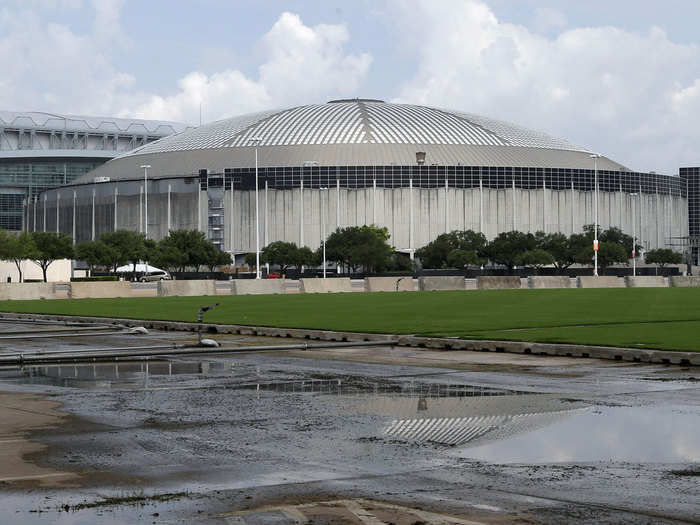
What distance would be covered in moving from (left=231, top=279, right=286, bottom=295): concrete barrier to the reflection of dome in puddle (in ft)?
184

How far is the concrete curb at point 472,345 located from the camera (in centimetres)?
2200

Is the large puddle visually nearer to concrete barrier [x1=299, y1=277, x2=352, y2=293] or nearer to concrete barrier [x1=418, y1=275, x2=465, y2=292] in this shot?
concrete barrier [x1=299, y1=277, x2=352, y2=293]

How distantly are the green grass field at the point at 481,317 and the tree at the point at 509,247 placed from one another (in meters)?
84.5

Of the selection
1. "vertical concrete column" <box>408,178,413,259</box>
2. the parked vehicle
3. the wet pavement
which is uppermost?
"vertical concrete column" <box>408,178,413,259</box>

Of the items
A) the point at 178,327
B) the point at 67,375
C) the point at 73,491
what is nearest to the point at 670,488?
the point at 73,491

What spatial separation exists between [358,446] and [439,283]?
6570 centimetres

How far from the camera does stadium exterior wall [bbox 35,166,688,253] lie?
147000mm

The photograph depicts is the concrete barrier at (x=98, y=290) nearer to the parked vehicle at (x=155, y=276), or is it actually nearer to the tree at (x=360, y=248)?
the parked vehicle at (x=155, y=276)

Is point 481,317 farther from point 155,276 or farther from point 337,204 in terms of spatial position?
point 337,204

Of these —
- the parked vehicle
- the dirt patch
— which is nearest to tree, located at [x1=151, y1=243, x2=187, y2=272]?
the parked vehicle

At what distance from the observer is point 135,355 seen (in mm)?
24078

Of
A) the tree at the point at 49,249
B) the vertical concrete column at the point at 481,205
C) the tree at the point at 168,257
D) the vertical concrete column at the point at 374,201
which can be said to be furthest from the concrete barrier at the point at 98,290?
the vertical concrete column at the point at 481,205

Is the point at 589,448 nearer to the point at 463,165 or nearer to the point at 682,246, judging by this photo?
the point at 463,165

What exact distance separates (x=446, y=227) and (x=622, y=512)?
5559 inches
